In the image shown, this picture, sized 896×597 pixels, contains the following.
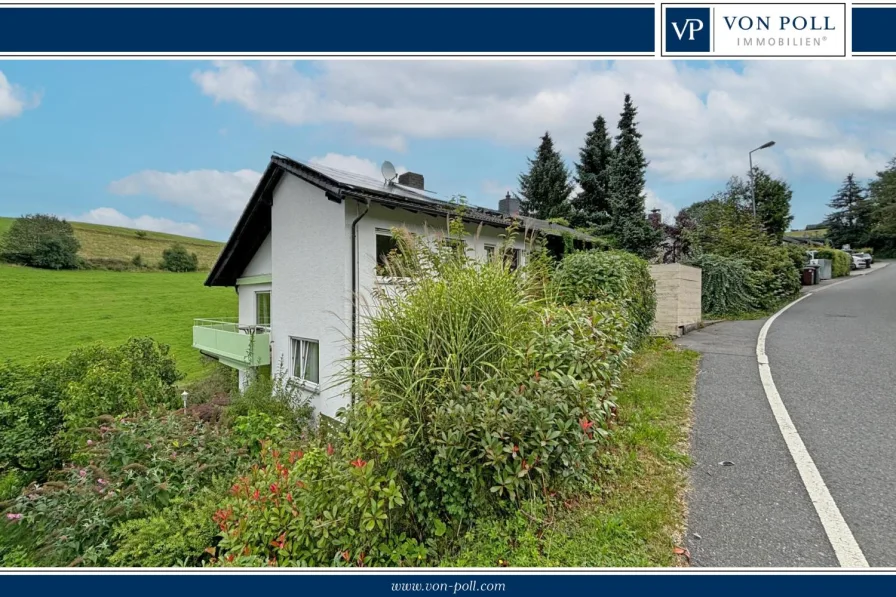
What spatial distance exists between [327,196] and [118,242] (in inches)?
265

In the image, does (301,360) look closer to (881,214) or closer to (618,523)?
(618,523)

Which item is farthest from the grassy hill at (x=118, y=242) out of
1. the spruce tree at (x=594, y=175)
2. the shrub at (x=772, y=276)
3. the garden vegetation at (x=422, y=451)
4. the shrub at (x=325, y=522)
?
the shrub at (x=772, y=276)

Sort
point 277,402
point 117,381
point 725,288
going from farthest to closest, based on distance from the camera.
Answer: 1. point 725,288
2. point 277,402
3. point 117,381

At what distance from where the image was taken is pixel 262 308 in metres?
12.2

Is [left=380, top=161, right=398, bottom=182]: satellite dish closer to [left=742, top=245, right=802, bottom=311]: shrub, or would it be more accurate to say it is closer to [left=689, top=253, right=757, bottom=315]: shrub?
[left=689, top=253, right=757, bottom=315]: shrub

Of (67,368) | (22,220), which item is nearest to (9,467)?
(67,368)

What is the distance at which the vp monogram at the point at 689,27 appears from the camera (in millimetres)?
2453

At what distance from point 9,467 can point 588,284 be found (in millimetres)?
10899

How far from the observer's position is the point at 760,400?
4.30 metres

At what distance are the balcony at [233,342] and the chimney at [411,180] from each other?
248 inches

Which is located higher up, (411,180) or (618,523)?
(411,180)
